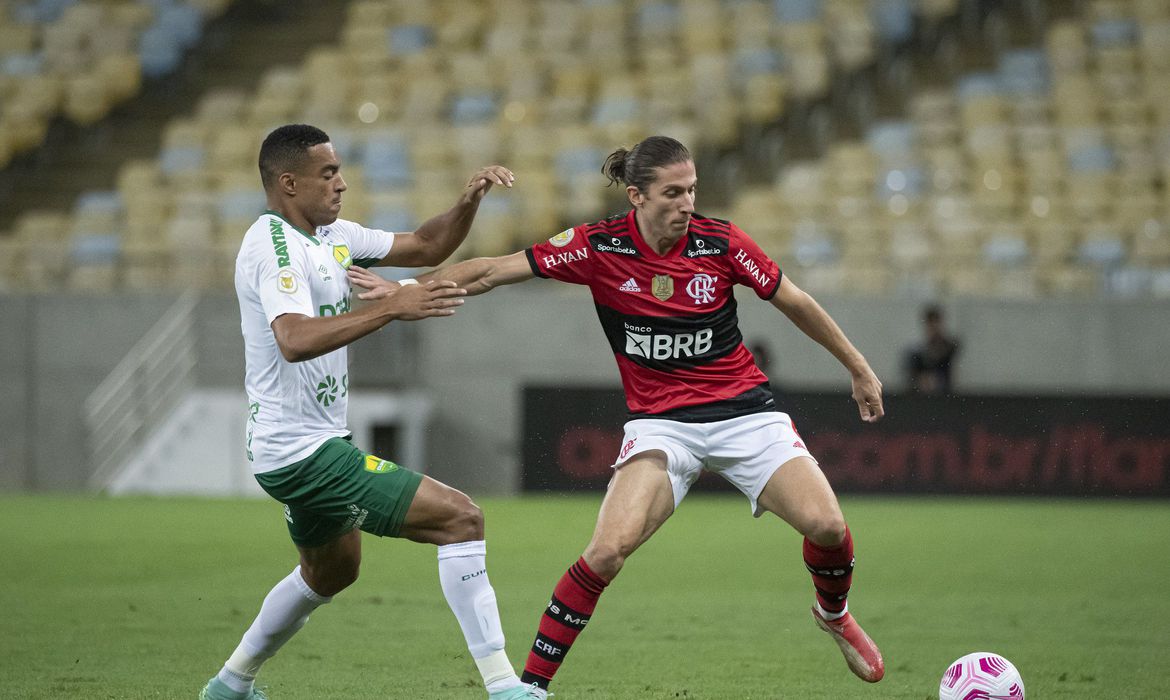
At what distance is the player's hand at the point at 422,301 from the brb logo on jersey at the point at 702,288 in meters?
1.28

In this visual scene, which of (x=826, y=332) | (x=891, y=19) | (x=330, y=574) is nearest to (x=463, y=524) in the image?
(x=330, y=574)

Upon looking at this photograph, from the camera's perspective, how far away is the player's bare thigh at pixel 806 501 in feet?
20.5

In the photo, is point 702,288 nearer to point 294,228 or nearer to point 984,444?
point 294,228

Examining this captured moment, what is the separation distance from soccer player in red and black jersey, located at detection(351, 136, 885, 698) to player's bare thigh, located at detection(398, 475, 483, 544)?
2.29ft

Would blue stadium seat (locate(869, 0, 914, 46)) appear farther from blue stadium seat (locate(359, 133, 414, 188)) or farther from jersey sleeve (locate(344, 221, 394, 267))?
jersey sleeve (locate(344, 221, 394, 267))

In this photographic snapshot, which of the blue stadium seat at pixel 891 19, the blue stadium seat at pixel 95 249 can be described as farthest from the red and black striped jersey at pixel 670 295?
the blue stadium seat at pixel 891 19

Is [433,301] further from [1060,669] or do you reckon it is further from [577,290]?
[577,290]

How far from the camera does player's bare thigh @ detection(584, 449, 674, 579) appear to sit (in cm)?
595

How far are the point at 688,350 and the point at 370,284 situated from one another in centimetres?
147

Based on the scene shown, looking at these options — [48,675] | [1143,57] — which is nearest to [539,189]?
[1143,57]

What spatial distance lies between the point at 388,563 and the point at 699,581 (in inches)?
94.5

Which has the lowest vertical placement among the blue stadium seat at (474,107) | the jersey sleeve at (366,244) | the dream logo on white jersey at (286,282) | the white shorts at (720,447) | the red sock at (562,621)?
the red sock at (562,621)

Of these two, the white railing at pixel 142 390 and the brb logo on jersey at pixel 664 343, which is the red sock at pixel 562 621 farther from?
the white railing at pixel 142 390

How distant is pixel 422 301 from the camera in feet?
17.8
